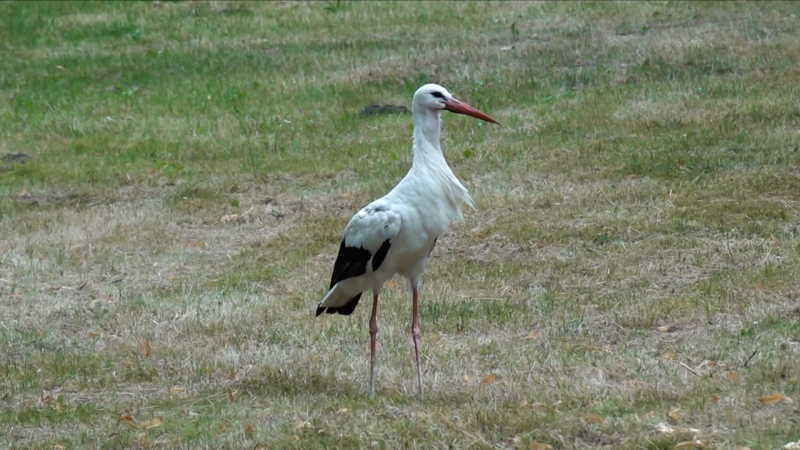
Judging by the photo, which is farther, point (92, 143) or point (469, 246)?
point (92, 143)

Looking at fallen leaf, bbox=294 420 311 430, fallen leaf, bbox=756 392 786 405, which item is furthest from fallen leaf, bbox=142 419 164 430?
fallen leaf, bbox=756 392 786 405

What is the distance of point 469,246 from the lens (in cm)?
1009

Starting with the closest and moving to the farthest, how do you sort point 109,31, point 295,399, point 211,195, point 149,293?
1. point 295,399
2. point 149,293
3. point 211,195
4. point 109,31

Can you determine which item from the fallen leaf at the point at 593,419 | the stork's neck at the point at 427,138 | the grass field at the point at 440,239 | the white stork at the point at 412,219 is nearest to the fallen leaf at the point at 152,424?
the grass field at the point at 440,239

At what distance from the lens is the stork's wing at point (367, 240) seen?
6836 mm

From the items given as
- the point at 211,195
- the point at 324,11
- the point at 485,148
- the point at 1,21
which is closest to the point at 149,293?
the point at 211,195

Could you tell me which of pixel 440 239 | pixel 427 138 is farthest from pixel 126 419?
pixel 440 239

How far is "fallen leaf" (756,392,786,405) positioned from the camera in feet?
19.7

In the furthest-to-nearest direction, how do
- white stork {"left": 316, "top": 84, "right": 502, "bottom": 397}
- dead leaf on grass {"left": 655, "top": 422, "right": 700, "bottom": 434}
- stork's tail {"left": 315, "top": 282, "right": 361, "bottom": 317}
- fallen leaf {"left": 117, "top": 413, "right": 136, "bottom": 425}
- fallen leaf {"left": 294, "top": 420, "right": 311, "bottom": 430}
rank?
stork's tail {"left": 315, "top": 282, "right": 361, "bottom": 317} < white stork {"left": 316, "top": 84, "right": 502, "bottom": 397} < fallen leaf {"left": 117, "top": 413, "right": 136, "bottom": 425} < fallen leaf {"left": 294, "top": 420, "right": 311, "bottom": 430} < dead leaf on grass {"left": 655, "top": 422, "right": 700, "bottom": 434}

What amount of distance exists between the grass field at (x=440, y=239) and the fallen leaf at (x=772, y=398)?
0.05 m

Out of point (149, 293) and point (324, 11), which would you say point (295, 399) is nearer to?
point (149, 293)

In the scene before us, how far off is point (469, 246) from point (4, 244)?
14.4 ft

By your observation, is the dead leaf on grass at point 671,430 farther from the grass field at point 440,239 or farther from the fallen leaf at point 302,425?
the fallen leaf at point 302,425

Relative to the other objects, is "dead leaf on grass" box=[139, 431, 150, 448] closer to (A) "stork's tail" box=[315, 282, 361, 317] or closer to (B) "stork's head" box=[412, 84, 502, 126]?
(A) "stork's tail" box=[315, 282, 361, 317]
